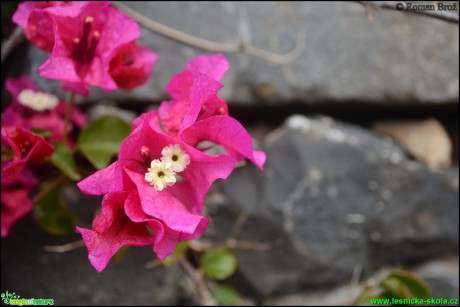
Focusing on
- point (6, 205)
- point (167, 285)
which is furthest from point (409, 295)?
point (6, 205)

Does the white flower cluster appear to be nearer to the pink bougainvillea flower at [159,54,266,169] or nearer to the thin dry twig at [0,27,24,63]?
the pink bougainvillea flower at [159,54,266,169]

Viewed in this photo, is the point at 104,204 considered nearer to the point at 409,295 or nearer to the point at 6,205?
the point at 6,205

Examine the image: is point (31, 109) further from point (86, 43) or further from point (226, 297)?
point (226, 297)

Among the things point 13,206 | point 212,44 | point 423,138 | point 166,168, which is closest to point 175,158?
point 166,168

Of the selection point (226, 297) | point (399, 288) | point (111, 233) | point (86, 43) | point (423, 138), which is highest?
point (86, 43)

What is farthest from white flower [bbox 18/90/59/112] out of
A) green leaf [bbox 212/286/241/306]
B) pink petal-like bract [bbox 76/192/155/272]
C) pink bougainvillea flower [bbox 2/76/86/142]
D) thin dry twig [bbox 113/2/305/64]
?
green leaf [bbox 212/286/241/306]
